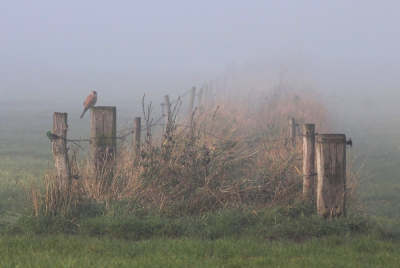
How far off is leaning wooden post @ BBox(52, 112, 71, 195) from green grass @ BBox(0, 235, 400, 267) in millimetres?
956

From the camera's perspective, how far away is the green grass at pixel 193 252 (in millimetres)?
5234

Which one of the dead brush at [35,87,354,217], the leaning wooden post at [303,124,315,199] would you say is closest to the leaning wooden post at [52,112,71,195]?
the dead brush at [35,87,354,217]

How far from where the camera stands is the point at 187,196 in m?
7.59

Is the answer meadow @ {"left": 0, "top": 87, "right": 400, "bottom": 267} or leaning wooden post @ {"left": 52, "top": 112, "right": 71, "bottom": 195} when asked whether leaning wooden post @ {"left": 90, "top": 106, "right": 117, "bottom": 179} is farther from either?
leaning wooden post @ {"left": 52, "top": 112, "right": 71, "bottom": 195}

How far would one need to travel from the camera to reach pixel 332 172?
680 cm

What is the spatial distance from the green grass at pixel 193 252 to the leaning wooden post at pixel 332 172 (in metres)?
0.59

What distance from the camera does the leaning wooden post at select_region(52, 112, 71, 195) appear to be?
23.7 feet

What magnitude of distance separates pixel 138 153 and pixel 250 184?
188cm

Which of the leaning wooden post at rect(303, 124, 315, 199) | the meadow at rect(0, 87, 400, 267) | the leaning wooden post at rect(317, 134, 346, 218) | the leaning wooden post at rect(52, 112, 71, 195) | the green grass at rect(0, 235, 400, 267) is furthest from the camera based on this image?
the leaning wooden post at rect(303, 124, 315, 199)

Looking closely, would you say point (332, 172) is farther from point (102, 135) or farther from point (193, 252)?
point (102, 135)

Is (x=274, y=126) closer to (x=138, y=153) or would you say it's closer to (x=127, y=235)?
(x=138, y=153)

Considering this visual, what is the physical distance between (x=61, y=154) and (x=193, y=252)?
270cm

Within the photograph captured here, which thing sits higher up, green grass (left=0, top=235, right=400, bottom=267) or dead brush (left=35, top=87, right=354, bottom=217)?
dead brush (left=35, top=87, right=354, bottom=217)

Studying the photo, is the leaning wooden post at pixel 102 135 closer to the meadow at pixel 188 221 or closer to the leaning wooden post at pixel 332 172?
the meadow at pixel 188 221
